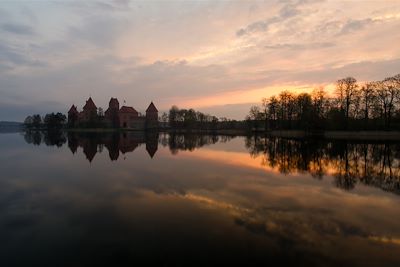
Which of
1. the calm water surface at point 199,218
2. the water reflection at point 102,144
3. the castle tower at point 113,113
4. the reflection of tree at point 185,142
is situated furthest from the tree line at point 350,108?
the castle tower at point 113,113

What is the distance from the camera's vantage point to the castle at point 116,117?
137500 millimetres

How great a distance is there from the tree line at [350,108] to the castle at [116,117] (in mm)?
76385

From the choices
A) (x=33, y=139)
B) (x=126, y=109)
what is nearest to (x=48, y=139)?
(x=33, y=139)

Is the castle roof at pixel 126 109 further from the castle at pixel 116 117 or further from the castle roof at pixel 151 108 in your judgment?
the castle roof at pixel 151 108

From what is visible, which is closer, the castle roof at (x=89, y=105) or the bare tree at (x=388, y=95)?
the bare tree at (x=388, y=95)

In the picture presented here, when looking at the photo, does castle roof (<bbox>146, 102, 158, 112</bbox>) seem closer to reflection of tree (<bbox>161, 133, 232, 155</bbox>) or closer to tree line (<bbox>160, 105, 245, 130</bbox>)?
tree line (<bbox>160, 105, 245, 130</bbox>)

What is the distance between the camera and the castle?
137500 mm

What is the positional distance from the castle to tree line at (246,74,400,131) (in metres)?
76.4

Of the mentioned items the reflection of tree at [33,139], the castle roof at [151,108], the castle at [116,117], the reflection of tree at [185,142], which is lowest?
the reflection of tree at [33,139]

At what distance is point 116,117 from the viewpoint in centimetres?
13838

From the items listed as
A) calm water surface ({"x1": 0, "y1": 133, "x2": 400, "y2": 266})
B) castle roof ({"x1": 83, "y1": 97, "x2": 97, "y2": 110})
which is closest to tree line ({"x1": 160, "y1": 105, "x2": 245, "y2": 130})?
castle roof ({"x1": 83, "y1": 97, "x2": 97, "y2": 110})

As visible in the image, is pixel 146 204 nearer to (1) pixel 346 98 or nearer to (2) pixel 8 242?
(2) pixel 8 242

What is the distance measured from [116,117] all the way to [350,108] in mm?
95030

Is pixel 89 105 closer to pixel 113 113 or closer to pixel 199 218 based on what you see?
pixel 113 113
